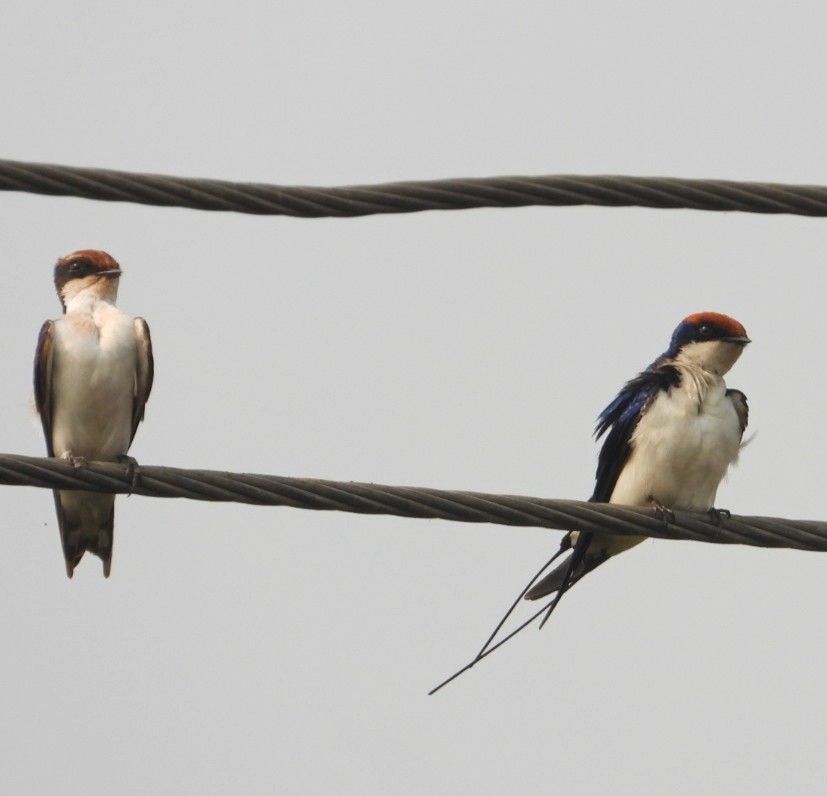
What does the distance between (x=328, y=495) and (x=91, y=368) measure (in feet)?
7.88

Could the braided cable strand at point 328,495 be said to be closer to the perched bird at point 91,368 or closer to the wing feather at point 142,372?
the perched bird at point 91,368

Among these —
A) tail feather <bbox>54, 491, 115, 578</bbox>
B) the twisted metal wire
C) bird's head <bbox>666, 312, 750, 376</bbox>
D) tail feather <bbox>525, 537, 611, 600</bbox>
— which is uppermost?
the twisted metal wire

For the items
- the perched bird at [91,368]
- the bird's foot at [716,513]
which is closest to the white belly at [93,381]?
the perched bird at [91,368]

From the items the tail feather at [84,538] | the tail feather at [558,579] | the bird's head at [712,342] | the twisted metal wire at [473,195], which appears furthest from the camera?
the tail feather at [84,538]

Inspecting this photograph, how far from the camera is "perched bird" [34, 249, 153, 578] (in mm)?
6832

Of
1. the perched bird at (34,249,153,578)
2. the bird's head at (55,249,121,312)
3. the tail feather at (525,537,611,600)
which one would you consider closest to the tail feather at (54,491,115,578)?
the perched bird at (34,249,153,578)

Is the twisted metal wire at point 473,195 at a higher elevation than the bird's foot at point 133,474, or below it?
higher

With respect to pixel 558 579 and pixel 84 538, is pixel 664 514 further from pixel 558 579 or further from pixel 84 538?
pixel 84 538

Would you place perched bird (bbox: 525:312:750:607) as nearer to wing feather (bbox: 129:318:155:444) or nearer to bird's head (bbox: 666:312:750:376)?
bird's head (bbox: 666:312:750:376)

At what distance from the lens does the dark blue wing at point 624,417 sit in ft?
22.6

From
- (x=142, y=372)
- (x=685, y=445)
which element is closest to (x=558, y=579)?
(x=685, y=445)

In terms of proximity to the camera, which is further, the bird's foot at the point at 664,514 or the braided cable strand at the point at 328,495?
the bird's foot at the point at 664,514

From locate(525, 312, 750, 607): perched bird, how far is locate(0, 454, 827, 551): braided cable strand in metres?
1.71

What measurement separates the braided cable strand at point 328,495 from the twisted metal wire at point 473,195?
2.30 ft
